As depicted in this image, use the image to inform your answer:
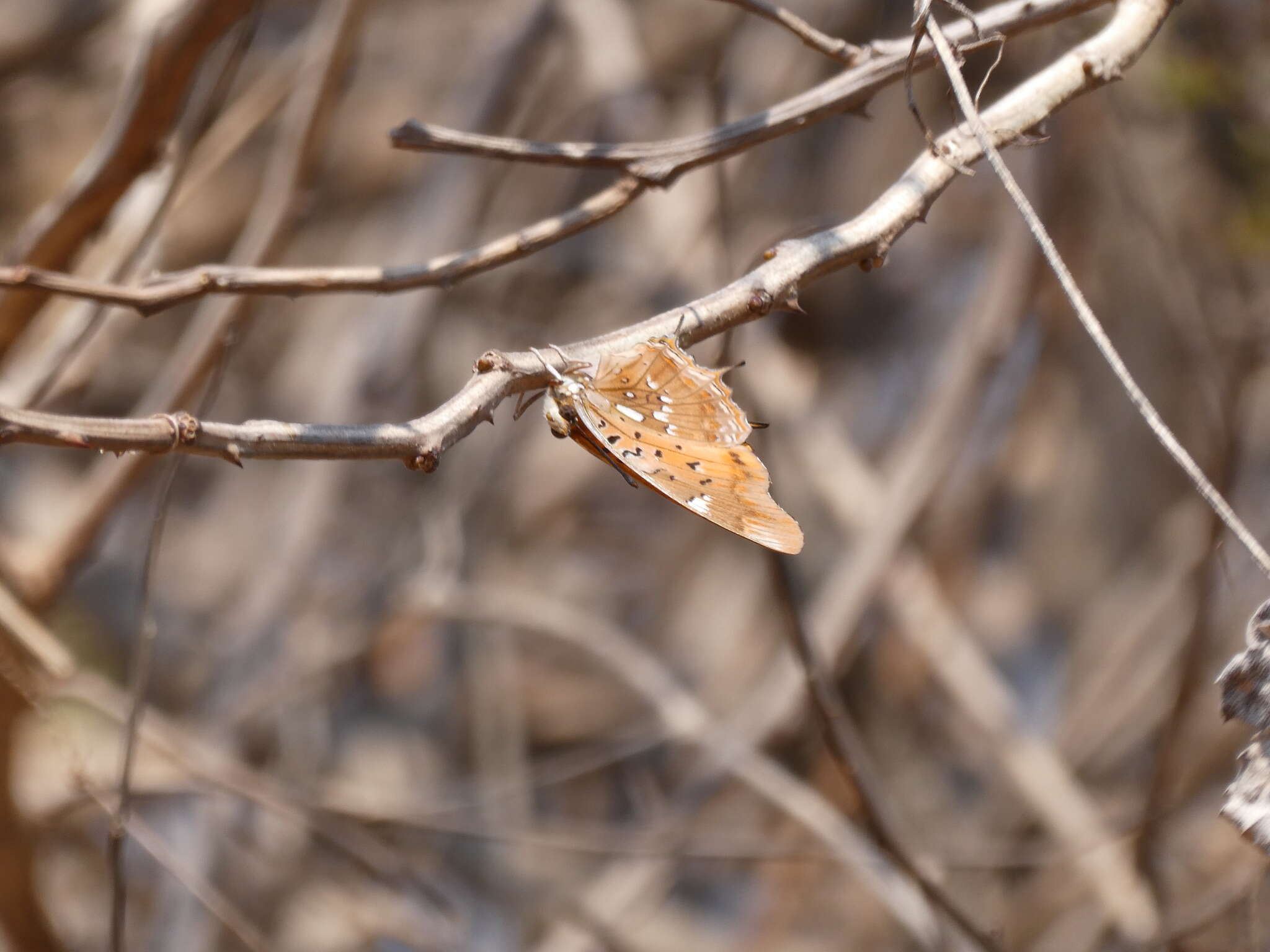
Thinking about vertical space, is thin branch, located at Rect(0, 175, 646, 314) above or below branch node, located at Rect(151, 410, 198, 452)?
above

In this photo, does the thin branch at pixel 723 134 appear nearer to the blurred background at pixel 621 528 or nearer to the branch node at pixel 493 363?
the branch node at pixel 493 363

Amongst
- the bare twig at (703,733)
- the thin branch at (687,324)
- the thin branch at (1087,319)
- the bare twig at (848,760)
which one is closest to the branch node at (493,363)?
the thin branch at (687,324)

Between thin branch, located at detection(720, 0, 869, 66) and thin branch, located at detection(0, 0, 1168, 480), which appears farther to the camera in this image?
thin branch, located at detection(720, 0, 869, 66)

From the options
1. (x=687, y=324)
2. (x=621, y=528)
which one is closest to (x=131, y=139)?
(x=687, y=324)

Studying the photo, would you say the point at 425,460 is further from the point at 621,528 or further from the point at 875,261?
the point at 621,528

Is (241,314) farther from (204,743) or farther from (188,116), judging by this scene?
(204,743)

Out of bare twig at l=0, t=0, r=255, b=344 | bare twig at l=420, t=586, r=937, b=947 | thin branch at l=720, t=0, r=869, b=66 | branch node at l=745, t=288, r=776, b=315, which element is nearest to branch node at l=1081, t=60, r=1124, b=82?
thin branch at l=720, t=0, r=869, b=66

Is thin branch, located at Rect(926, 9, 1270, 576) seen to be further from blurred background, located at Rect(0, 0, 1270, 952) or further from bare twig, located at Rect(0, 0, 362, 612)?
bare twig, located at Rect(0, 0, 362, 612)
